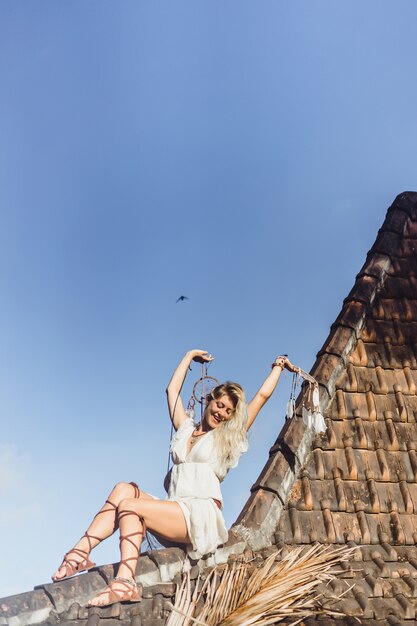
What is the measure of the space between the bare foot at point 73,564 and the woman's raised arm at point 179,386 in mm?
1187

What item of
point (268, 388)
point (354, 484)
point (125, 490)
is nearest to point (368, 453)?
point (354, 484)

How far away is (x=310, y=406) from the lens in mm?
5363

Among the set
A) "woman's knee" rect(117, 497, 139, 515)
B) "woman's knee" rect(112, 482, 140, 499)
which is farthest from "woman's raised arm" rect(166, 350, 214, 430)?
"woman's knee" rect(117, 497, 139, 515)

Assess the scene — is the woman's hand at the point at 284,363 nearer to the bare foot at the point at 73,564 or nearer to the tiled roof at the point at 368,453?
the tiled roof at the point at 368,453

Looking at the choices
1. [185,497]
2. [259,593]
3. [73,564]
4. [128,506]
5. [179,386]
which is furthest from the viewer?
[179,386]

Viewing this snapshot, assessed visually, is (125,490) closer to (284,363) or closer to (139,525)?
(139,525)

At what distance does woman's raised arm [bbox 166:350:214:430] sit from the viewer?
Result: 5227 mm

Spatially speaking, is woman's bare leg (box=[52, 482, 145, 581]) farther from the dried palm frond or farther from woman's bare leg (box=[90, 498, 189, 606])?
the dried palm frond

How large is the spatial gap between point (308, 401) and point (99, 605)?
216 centimetres

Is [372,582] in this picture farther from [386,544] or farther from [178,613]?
[178,613]

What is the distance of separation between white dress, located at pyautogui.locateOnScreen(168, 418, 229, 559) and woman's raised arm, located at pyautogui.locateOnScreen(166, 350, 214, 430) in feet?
0.46

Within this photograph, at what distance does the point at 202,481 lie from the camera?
474cm

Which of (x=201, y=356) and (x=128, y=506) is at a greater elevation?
(x=201, y=356)

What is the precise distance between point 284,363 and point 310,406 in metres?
0.37
